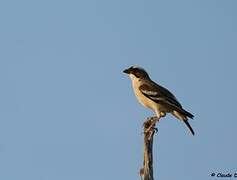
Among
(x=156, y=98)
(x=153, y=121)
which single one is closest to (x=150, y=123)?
(x=153, y=121)

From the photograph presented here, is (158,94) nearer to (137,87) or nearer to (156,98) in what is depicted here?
(156,98)

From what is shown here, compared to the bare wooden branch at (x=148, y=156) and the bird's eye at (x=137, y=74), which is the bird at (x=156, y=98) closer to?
the bird's eye at (x=137, y=74)

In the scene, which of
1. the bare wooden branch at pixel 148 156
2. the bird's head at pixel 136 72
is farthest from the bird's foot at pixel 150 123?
the bird's head at pixel 136 72

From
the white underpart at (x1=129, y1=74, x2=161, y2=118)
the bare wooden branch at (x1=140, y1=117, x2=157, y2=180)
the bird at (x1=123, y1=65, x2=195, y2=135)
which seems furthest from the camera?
the white underpart at (x1=129, y1=74, x2=161, y2=118)

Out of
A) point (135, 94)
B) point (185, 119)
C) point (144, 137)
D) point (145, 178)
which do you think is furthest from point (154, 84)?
point (145, 178)

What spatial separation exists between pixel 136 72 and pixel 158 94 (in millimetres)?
1534

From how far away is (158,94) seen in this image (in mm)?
19203

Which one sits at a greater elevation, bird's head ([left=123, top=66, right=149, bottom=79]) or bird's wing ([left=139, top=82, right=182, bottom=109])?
bird's head ([left=123, top=66, right=149, bottom=79])

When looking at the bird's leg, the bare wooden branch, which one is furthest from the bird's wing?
the bare wooden branch

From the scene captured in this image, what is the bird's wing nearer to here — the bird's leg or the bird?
the bird

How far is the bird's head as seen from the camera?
20.4 m

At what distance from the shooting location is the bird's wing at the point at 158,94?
741 inches

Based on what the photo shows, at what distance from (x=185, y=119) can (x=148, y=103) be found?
121 cm

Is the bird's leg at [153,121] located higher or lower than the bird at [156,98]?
lower
